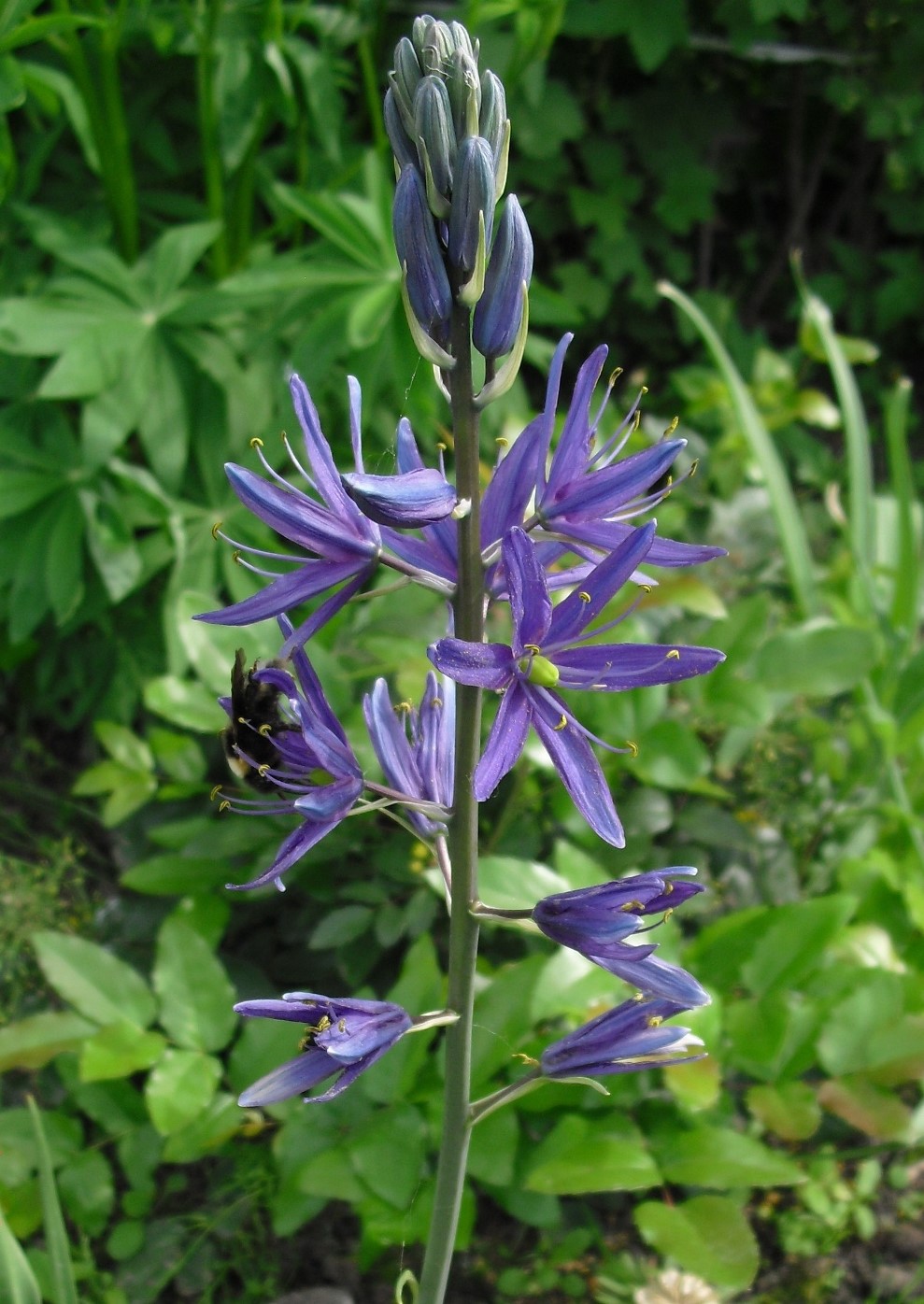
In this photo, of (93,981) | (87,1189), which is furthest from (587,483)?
(87,1189)

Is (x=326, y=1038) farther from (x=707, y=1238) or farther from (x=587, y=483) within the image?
(x=707, y=1238)

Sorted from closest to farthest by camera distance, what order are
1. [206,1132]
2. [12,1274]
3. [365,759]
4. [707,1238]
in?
[12,1274], [707,1238], [206,1132], [365,759]

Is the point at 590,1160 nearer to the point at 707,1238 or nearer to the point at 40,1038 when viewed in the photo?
the point at 707,1238

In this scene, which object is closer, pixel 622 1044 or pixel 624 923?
pixel 624 923

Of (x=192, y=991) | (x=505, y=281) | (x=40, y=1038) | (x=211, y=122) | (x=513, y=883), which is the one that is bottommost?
(x=40, y=1038)

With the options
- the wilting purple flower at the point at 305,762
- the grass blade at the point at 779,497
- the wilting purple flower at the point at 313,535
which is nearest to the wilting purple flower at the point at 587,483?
the wilting purple flower at the point at 313,535

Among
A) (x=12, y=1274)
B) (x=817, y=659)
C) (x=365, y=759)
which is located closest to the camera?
(x=12, y=1274)

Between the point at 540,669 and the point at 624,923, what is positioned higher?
the point at 540,669

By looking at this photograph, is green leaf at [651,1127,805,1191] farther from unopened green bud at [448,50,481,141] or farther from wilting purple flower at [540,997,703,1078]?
unopened green bud at [448,50,481,141]

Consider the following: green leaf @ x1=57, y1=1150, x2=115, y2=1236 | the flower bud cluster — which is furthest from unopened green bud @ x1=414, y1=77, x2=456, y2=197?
green leaf @ x1=57, y1=1150, x2=115, y2=1236
